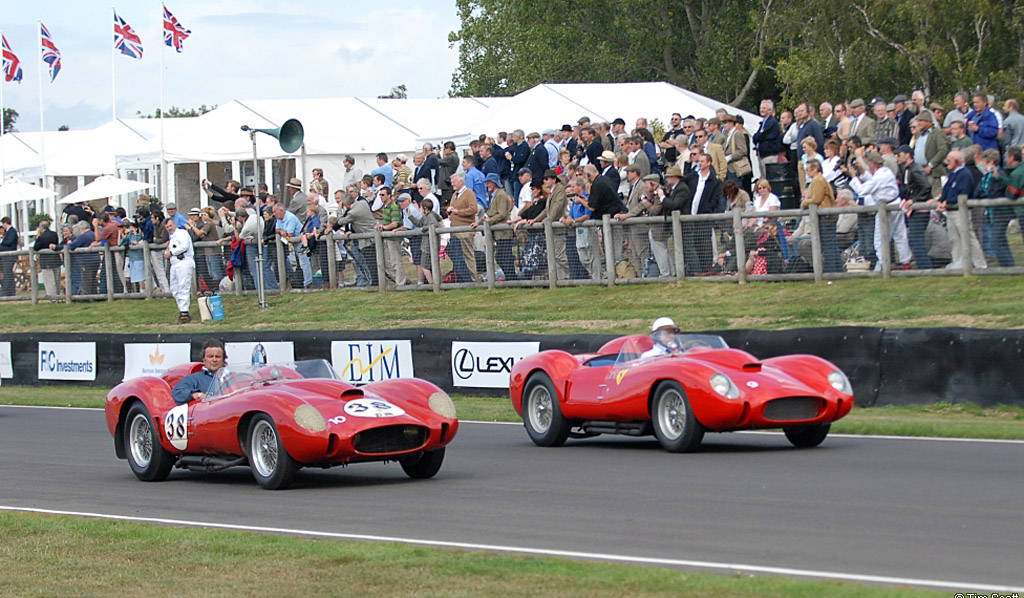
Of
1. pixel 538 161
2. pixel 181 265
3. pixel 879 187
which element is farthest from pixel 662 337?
pixel 181 265

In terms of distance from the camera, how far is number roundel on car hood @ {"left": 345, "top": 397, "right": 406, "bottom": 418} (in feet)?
35.1

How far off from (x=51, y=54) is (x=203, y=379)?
34.0 meters

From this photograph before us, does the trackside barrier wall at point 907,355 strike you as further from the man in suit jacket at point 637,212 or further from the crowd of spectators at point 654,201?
the man in suit jacket at point 637,212

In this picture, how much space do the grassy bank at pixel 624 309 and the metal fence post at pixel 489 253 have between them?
258 millimetres

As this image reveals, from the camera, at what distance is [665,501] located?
30.6 feet

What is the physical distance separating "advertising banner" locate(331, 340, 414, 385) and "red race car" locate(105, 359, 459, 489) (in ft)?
23.0

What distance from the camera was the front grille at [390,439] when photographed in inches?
417

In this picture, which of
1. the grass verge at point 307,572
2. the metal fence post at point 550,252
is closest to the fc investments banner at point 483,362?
the metal fence post at point 550,252

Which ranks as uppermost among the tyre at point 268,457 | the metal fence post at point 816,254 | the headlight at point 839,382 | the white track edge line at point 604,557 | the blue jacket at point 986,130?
the blue jacket at point 986,130

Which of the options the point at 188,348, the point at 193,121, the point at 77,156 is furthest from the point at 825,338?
the point at 77,156

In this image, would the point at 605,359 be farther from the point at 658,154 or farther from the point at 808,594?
the point at 658,154

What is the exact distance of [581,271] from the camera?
72.8ft

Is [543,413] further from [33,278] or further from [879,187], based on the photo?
[33,278]

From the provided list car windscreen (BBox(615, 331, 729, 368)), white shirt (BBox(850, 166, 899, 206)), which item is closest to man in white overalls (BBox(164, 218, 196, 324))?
white shirt (BBox(850, 166, 899, 206))
